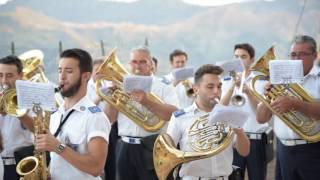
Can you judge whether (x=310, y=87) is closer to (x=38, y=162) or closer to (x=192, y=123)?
(x=192, y=123)

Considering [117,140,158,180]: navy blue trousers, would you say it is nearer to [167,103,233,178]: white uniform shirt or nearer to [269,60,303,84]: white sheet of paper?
[167,103,233,178]: white uniform shirt

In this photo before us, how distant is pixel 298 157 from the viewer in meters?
4.09

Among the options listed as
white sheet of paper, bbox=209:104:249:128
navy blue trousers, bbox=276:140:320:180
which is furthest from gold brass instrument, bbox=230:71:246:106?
white sheet of paper, bbox=209:104:249:128

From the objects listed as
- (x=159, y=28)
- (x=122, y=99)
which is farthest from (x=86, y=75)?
(x=159, y=28)

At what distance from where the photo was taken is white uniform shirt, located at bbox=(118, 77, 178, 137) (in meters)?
4.90

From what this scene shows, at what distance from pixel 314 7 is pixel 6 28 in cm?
828

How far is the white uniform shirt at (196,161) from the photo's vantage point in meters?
3.47

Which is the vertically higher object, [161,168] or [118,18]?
[118,18]

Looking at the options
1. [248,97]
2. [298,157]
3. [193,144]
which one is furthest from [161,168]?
[248,97]

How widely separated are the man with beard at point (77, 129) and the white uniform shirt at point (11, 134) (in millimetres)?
1010

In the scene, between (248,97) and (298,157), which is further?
(248,97)

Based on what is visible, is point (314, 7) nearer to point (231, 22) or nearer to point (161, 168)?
point (231, 22)

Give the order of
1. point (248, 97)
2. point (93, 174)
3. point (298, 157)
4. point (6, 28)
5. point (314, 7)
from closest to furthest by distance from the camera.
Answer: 1. point (93, 174)
2. point (298, 157)
3. point (248, 97)
4. point (314, 7)
5. point (6, 28)

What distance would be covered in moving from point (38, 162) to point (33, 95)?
39 centimetres
